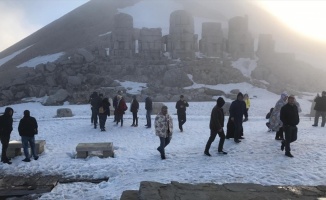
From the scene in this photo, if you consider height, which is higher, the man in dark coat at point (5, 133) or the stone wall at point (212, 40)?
the stone wall at point (212, 40)

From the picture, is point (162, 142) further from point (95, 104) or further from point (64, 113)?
point (64, 113)

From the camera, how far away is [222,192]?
26.5ft

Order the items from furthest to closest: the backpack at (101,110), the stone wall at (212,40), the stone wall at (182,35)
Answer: the stone wall at (212,40) < the stone wall at (182,35) < the backpack at (101,110)

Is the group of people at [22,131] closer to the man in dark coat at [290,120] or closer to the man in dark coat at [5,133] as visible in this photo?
the man in dark coat at [5,133]

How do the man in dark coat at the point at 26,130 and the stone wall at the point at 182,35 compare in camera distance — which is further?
the stone wall at the point at 182,35

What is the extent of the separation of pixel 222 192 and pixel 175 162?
4.03m

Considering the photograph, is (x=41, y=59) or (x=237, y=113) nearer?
(x=237, y=113)

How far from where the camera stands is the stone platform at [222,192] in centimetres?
766

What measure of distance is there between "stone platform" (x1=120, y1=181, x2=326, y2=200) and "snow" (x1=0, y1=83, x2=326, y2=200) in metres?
1.28

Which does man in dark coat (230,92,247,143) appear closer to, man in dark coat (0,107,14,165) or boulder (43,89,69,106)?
man in dark coat (0,107,14,165)

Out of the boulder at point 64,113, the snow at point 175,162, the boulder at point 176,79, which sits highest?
the boulder at point 176,79

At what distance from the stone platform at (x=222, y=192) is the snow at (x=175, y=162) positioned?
1.28 meters

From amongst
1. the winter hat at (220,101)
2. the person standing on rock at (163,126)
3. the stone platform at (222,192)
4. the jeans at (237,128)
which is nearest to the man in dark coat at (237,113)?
the jeans at (237,128)

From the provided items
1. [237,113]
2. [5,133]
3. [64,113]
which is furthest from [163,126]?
[64,113]
